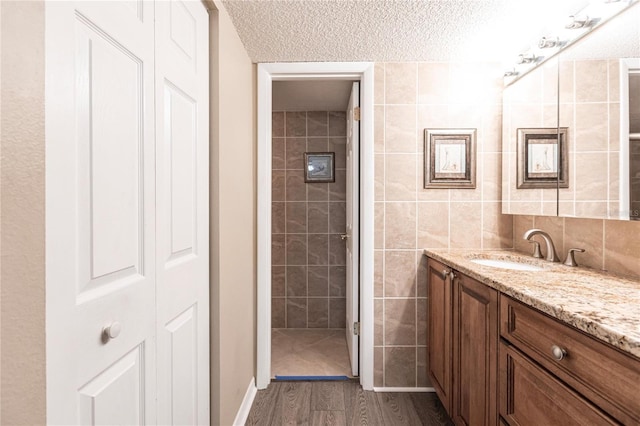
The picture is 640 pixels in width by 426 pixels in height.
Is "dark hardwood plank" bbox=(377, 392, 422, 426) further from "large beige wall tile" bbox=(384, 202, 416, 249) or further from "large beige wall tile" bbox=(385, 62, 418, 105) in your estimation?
"large beige wall tile" bbox=(385, 62, 418, 105)

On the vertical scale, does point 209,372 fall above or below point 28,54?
below

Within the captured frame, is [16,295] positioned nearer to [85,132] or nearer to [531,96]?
[85,132]

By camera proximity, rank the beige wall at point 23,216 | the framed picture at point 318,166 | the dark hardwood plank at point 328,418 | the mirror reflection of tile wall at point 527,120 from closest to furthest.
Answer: the beige wall at point 23,216 < the mirror reflection of tile wall at point 527,120 < the dark hardwood plank at point 328,418 < the framed picture at point 318,166

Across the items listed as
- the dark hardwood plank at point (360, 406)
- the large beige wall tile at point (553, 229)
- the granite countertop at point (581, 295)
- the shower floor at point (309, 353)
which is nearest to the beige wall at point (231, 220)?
the shower floor at point (309, 353)

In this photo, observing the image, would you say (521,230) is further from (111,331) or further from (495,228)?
(111,331)

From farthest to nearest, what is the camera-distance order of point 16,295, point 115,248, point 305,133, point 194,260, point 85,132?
point 305,133
point 194,260
point 115,248
point 85,132
point 16,295

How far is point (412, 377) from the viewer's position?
2166 mm

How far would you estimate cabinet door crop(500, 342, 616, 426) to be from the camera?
830mm

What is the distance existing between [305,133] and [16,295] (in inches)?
118

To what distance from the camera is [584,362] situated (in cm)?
83

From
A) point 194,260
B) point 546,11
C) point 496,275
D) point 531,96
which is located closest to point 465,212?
point 531,96

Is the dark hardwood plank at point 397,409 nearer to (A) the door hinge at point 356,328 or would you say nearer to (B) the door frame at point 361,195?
(B) the door frame at point 361,195

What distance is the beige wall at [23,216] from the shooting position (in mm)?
516

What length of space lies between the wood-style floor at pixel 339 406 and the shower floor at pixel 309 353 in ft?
0.56
